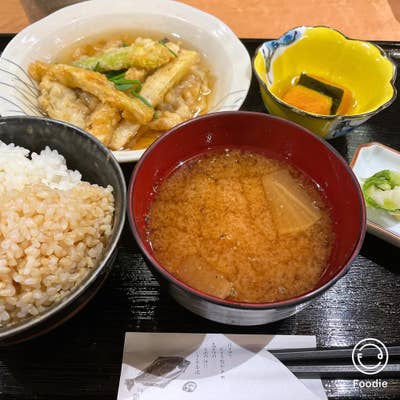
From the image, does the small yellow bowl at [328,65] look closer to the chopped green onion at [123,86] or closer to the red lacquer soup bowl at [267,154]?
the red lacquer soup bowl at [267,154]

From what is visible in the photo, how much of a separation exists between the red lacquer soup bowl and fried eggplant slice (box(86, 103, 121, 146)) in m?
0.55

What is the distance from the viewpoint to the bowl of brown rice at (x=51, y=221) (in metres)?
1.29

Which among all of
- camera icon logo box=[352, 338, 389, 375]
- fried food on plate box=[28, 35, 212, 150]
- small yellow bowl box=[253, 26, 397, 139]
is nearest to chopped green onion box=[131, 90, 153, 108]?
fried food on plate box=[28, 35, 212, 150]

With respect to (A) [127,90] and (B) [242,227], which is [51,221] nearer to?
(B) [242,227]

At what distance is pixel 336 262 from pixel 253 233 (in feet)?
1.04

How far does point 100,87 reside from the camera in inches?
83.1

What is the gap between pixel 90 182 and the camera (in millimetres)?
1724

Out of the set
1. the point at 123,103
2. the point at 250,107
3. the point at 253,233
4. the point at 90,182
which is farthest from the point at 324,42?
the point at 90,182

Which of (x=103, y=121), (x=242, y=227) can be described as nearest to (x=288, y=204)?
(x=242, y=227)

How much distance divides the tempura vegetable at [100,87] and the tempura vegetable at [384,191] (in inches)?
45.8

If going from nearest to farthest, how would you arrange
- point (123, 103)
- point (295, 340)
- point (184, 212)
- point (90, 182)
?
1. point (295, 340)
2. point (184, 212)
3. point (90, 182)
4. point (123, 103)

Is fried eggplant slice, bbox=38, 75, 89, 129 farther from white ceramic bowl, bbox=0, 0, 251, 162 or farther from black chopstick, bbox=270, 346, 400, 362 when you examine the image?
black chopstick, bbox=270, 346, 400, 362

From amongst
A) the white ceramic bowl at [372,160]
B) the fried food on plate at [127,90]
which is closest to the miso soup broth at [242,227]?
the white ceramic bowl at [372,160]

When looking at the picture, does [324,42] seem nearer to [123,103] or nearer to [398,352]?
[123,103]
